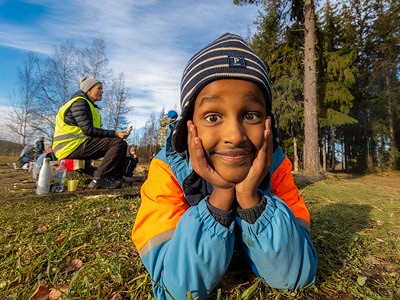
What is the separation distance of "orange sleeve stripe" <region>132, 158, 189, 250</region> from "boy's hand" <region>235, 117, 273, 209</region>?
14.1 inches

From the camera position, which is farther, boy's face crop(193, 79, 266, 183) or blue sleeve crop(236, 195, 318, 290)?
boy's face crop(193, 79, 266, 183)

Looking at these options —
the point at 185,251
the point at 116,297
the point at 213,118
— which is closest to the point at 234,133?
the point at 213,118

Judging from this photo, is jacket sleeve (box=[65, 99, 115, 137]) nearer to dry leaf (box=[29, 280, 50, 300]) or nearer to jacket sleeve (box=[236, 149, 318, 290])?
dry leaf (box=[29, 280, 50, 300])

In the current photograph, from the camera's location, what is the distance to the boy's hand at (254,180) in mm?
1159

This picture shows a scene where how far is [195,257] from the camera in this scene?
1.06 metres

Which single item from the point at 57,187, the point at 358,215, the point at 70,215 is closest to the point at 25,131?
the point at 57,187

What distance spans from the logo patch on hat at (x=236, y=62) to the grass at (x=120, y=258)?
1.12m

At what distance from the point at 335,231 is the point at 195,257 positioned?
168 cm

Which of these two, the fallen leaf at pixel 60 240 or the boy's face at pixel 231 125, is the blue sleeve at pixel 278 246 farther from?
the fallen leaf at pixel 60 240

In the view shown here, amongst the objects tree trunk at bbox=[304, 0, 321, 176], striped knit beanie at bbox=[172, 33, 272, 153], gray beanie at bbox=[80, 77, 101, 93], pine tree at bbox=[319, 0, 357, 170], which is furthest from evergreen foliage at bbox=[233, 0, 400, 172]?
striped knit beanie at bbox=[172, 33, 272, 153]

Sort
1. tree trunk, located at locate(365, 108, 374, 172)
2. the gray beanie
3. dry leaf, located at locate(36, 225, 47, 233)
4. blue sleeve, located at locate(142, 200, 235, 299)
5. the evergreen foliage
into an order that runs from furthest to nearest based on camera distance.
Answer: tree trunk, located at locate(365, 108, 374, 172) → the evergreen foliage → the gray beanie → dry leaf, located at locate(36, 225, 47, 233) → blue sleeve, located at locate(142, 200, 235, 299)

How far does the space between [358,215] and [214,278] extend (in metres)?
2.50

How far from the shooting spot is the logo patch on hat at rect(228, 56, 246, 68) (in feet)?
4.55

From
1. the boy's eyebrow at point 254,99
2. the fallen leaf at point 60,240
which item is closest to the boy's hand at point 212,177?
the boy's eyebrow at point 254,99
